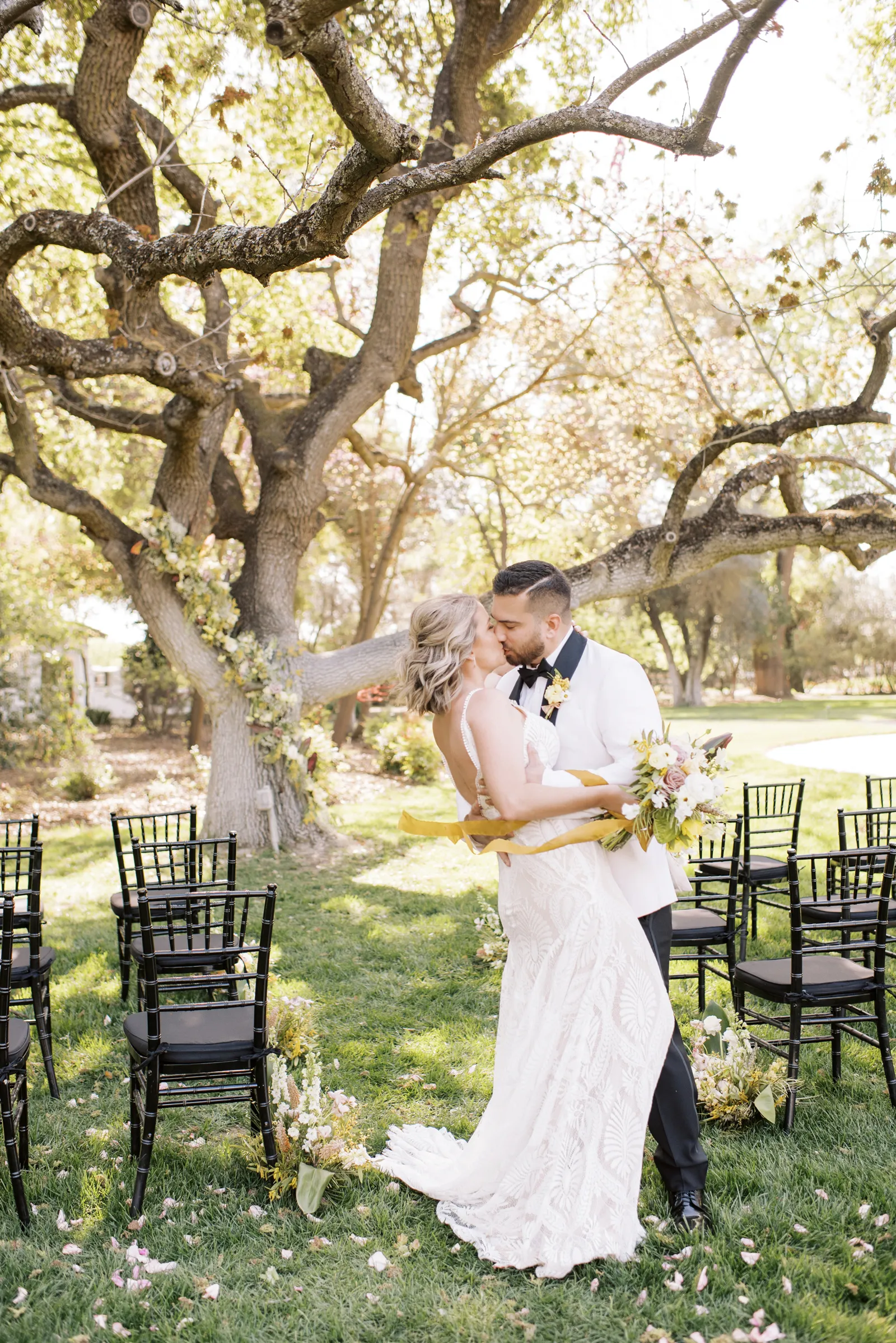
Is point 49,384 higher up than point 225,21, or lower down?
lower down

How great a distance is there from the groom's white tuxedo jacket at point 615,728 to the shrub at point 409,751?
1206cm

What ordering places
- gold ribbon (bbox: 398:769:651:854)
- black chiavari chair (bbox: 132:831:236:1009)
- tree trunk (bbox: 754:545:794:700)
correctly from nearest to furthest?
gold ribbon (bbox: 398:769:651:854)
black chiavari chair (bbox: 132:831:236:1009)
tree trunk (bbox: 754:545:794:700)

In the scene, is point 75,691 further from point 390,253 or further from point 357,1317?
point 357,1317

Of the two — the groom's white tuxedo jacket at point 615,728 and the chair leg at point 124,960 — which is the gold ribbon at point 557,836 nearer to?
the groom's white tuxedo jacket at point 615,728

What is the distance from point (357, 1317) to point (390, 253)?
365 inches

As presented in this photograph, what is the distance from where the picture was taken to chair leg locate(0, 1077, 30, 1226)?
11.6ft

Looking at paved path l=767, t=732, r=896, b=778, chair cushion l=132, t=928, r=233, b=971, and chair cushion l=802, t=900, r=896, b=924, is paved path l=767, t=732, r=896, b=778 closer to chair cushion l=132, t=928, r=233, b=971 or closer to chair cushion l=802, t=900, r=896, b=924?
chair cushion l=802, t=900, r=896, b=924

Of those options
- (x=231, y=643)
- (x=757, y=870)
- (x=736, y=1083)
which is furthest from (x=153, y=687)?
(x=736, y=1083)

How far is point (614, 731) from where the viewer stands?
3.51m

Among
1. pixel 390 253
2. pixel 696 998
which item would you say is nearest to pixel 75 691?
pixel 390 253

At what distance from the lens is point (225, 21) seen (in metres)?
9.30

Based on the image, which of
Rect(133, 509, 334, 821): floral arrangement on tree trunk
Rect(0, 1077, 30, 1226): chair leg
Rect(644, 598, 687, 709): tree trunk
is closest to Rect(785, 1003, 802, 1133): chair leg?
Rect(0, 1077, 30, 1226): chair leg

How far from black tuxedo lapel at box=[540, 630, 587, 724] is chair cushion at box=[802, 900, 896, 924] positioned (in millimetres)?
2206

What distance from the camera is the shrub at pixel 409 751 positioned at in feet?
52.5
